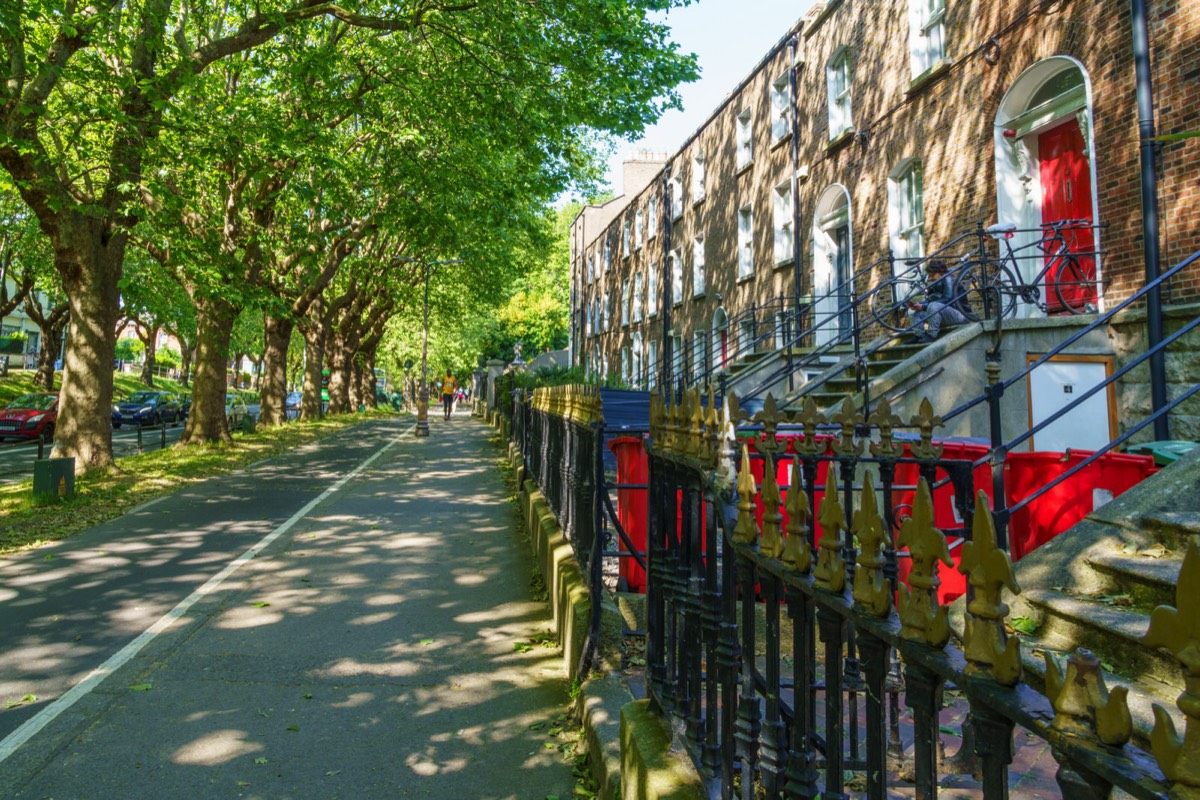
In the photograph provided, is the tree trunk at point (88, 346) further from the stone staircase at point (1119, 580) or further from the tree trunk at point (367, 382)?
the tree trunk at point (367, 382)

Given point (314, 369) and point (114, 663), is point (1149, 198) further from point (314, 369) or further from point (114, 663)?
point (314, 369)

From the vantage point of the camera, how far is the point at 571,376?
20172 mm

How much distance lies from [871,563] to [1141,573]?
3372 mm

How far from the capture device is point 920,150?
14.0m

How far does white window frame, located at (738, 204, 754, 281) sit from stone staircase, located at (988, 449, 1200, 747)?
17.4m

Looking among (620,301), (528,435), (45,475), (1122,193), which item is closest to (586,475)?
(528,435)

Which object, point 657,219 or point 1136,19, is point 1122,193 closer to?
point 1136,19

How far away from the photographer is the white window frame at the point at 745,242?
22.0 m

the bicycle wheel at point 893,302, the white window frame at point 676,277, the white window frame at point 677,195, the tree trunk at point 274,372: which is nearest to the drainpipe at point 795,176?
the bicycle wheel at point 893,302

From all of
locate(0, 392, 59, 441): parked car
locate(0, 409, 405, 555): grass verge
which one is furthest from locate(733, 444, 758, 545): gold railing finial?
locate(0, 392, 59, 441): parked car

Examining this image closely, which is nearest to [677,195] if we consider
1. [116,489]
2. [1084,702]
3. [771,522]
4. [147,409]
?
[116,489]

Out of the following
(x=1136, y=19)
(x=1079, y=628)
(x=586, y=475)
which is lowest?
(x=1079, y=628)

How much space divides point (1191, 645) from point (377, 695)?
4743mm

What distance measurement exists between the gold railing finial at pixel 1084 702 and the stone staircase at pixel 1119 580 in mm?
2530
